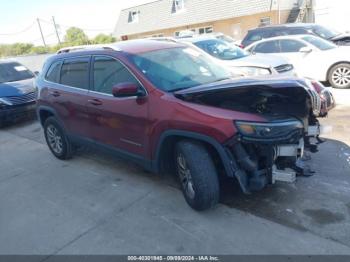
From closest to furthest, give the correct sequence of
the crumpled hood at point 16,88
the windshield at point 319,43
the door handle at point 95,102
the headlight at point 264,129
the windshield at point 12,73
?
the headlight at point 264,129
the door handle at point 95,102
the crumpled hood at point 16,88
the windshield at point 319,43
the windshield at point 12,73

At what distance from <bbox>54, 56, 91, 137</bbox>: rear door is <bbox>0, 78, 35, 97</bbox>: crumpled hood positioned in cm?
396

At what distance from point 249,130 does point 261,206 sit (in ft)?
3.23

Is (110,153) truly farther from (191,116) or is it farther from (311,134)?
(311,134)

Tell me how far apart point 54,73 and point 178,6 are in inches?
1049

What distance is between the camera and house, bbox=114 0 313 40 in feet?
82.0

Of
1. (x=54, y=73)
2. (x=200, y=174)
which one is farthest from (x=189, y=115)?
(x=54, y=73)

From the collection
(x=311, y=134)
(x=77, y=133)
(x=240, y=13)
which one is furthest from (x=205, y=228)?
(x=240, y=13)

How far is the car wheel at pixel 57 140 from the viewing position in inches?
214

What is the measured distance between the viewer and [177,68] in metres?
4.07

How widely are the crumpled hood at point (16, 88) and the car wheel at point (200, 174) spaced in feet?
22.1

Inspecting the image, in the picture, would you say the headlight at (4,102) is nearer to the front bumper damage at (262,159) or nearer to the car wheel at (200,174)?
the car wheel at (200,174)

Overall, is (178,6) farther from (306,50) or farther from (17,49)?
(17,49)

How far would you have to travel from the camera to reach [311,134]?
3.54m

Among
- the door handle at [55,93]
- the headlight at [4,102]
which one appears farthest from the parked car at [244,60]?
the headlight at [4,102]
